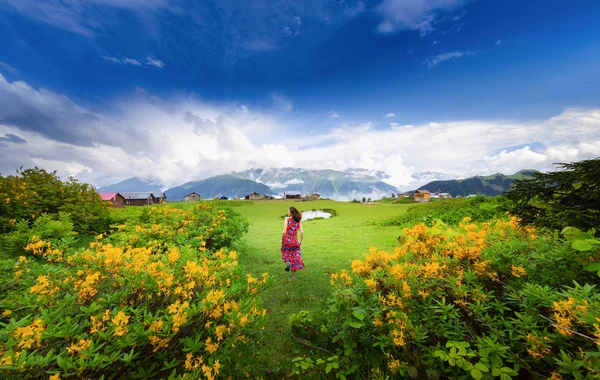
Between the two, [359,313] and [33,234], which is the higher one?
[33,234]

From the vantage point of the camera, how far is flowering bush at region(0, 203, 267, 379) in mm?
1965

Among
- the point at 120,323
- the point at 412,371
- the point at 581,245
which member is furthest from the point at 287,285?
the point at 581,245

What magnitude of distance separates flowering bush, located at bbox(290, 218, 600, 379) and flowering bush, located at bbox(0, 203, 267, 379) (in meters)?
1.42

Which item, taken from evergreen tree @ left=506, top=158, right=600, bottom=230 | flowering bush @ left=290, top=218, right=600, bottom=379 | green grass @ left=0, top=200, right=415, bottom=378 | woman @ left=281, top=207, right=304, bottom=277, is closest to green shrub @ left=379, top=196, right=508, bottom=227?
green grass @ left=0, top=200, right=415, bottom=378

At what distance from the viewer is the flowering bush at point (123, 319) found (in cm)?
196

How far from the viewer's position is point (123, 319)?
87.9 inches

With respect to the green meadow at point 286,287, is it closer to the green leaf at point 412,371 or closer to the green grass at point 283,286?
the green grass at point 283,286

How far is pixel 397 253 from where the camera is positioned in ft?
14.2

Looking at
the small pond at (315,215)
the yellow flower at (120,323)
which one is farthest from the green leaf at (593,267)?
the small pond at (315,215)

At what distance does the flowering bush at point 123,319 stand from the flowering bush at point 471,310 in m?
1.42

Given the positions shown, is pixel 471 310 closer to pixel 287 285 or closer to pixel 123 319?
pixel 123 319

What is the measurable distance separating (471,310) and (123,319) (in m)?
3.82

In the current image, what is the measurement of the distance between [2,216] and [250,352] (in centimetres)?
940

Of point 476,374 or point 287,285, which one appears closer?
point 476,374
